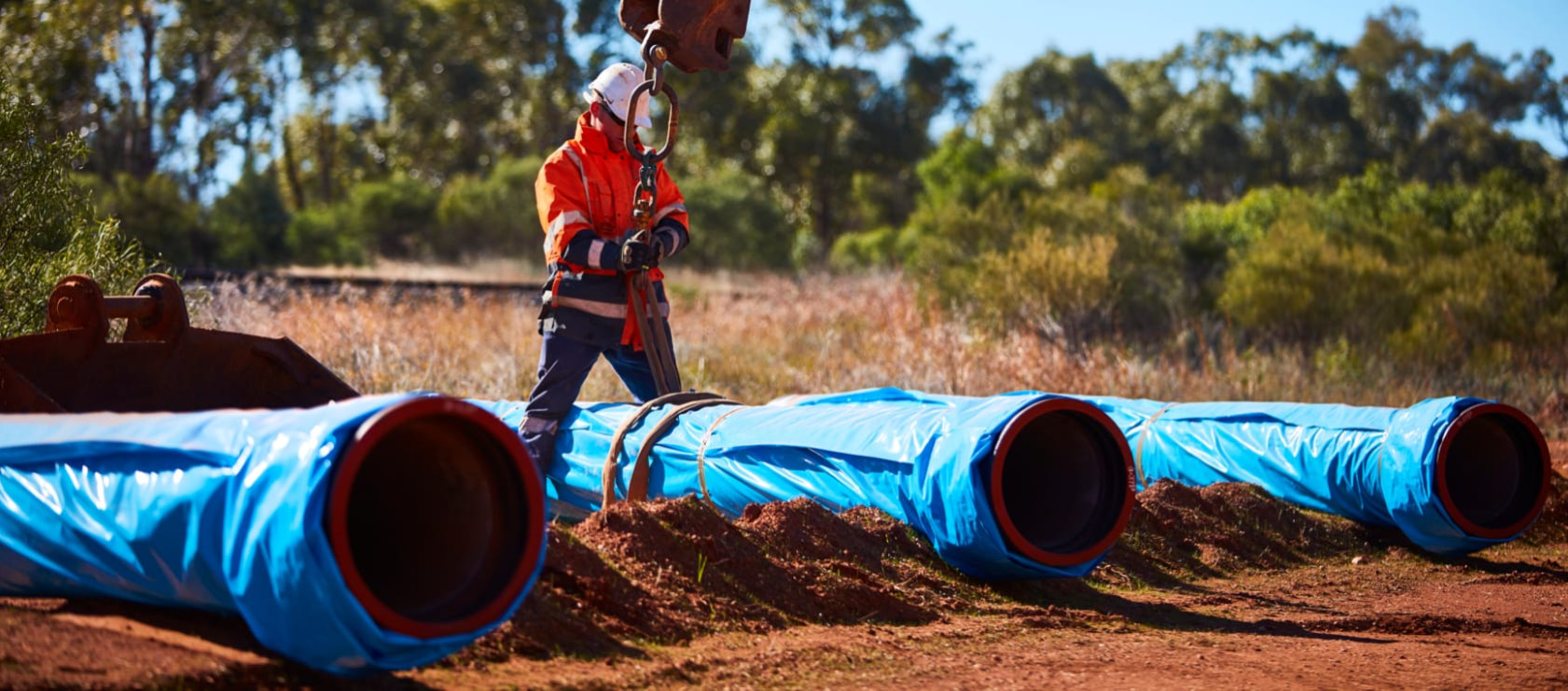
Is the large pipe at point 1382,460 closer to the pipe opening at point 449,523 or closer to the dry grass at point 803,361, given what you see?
the dry grass at point 803,361

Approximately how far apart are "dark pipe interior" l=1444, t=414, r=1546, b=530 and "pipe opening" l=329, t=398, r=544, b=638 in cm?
515

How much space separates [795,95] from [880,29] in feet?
15.2

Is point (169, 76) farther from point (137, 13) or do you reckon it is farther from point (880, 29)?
point (880, 29)

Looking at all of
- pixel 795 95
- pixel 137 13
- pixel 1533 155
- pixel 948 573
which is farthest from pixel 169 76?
pixel 1533 155

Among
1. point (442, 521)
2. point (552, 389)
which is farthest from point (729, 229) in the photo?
point (442, 521)

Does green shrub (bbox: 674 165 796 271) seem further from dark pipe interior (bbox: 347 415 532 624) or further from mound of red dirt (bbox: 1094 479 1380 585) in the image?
dark pipe interior (bbox: 347 415 532 624)

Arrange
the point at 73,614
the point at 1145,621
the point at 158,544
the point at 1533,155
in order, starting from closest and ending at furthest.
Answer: the point at 158,544, the point at 73,614, the point at 1145,621, the point at 1533,155

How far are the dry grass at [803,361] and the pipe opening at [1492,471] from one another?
17.4ft

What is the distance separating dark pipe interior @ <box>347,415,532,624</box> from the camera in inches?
145

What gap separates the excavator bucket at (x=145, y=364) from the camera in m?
5.38

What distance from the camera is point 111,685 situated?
3.24 meters

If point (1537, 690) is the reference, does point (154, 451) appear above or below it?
above

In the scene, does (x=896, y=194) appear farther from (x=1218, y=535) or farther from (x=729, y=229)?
(x=1218, y=535)

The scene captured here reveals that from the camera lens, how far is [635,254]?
657 centimetres
